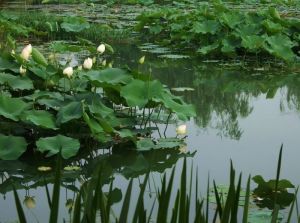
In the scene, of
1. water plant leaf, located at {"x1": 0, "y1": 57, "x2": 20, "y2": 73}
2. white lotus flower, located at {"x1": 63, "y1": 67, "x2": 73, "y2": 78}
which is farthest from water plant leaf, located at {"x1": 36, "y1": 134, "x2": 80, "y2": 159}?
water plant leaf, located at {"x1": 0, "y1": 57, "x2": 20, "y2": 73}

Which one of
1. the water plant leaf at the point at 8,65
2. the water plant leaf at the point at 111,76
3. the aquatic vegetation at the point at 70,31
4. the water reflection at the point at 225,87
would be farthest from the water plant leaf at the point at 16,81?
the aquatic vegetation at the point at 70,31

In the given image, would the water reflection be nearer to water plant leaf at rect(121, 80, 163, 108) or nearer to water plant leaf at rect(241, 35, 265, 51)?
water plant leaf at rect(241, 35, 265, 51)

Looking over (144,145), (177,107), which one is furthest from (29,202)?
(177,107)

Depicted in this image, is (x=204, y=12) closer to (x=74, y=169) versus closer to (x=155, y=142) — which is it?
(x=155, y=142)

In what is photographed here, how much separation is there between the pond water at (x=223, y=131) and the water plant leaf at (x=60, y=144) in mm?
105

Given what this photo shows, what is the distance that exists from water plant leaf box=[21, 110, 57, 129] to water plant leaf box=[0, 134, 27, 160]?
115mm

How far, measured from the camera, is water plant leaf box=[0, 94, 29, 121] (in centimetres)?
277

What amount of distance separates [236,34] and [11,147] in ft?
11.4

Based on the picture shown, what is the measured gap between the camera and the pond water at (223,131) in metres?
2.61

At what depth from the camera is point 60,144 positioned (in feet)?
8.59

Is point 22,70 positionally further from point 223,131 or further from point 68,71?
point 223,131

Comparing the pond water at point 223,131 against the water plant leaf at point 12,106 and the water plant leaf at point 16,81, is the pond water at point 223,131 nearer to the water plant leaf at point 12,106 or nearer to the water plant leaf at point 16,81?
the water plant leaf at point 12,106

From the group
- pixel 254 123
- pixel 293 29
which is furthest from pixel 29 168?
pixel 293 29

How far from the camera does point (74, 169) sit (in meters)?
2.68
